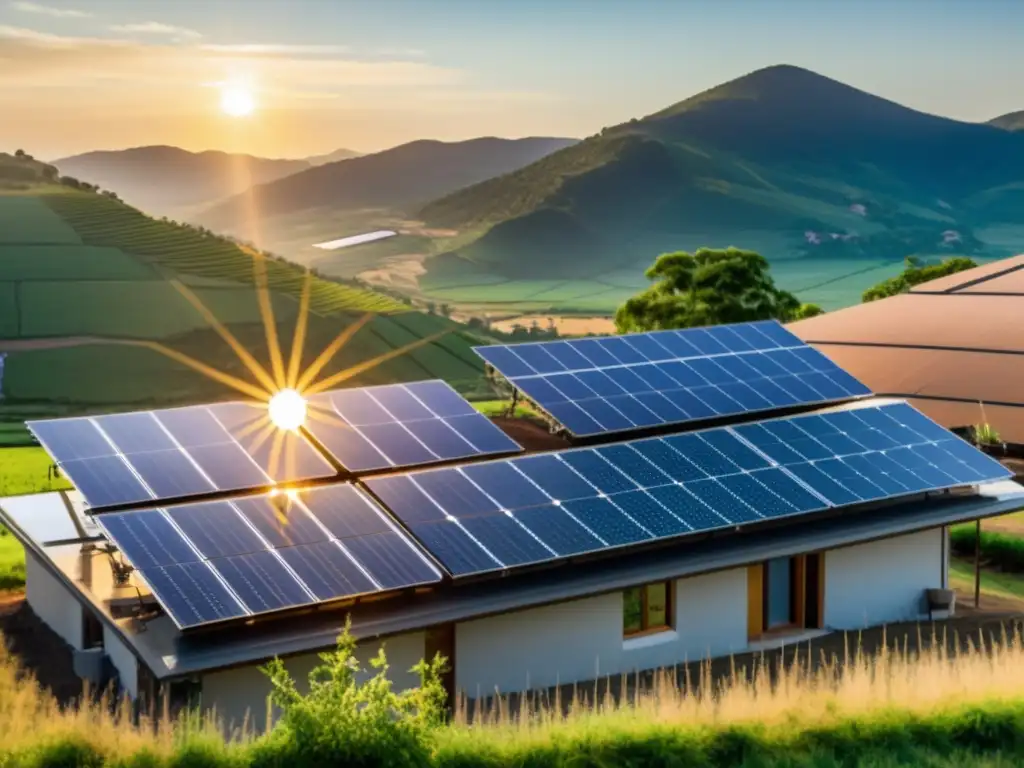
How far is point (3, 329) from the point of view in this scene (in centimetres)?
11119

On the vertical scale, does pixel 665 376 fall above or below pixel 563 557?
above

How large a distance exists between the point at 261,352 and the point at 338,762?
111558mm

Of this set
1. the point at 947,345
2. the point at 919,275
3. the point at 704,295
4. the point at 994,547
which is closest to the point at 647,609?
the point at 994,547

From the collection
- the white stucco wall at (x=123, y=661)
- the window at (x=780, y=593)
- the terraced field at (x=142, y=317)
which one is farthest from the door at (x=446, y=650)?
the terraced field at (x=142, y=317)

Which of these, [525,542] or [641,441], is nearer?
[525,542]

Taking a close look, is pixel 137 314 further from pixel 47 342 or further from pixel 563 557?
pixel 563 557

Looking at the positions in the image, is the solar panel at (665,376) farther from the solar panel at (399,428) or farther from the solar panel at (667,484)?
the solar panel at (399,428)

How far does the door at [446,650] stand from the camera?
20031 millimetres

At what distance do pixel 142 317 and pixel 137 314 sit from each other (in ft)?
2.24

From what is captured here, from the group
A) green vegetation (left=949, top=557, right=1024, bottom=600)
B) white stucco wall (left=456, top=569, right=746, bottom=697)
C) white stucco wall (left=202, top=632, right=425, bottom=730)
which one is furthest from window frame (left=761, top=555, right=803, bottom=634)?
white stucco wall (left=202, top=632, right=425, bottom=730)

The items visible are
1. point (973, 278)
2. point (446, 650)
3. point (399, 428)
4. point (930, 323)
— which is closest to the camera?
point (446, 650)

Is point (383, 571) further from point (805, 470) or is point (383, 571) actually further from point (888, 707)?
point (805, 470)

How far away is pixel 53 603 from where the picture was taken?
916 inches

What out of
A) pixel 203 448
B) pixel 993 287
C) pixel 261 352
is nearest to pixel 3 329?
pixel 261 352
